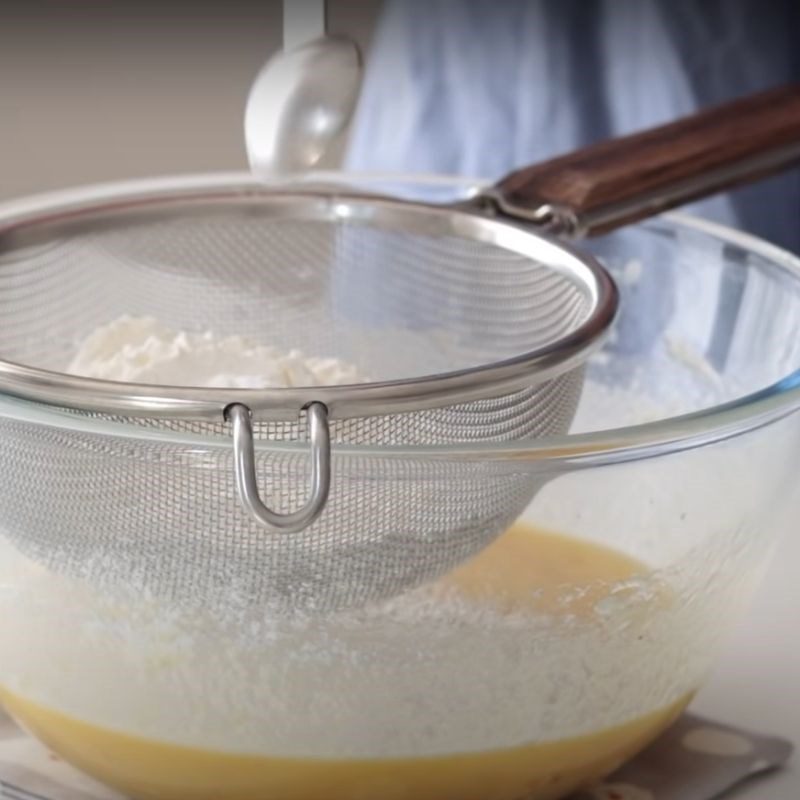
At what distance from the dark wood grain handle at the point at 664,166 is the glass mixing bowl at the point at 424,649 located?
22cm

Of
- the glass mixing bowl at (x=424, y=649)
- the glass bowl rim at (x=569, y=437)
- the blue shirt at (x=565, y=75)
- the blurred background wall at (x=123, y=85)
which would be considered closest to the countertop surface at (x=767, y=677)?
the glass mixing bowl at (x=424, y=649)

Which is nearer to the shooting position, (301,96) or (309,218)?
(301,96)

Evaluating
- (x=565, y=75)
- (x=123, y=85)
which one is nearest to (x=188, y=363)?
(x=565, y=75)

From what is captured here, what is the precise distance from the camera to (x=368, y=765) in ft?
1.97

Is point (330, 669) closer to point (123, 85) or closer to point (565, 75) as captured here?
point (565, 75)

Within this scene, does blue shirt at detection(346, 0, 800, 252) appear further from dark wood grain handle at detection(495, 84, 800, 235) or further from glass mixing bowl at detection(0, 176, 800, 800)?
glass mixing bowl at detection(0, 176, 800, 800)

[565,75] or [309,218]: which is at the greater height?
[565,75]

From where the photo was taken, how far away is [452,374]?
2.09 ft

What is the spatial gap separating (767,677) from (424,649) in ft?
0.83

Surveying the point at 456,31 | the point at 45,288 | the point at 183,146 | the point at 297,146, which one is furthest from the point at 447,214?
the point at 183,146

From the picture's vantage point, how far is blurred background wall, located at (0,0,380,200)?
7.22 feet

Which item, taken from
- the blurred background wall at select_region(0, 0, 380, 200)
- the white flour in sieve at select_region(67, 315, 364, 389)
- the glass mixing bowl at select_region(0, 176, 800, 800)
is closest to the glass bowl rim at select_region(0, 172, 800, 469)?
the glass mixing bowl at select_region(0, 176, 800, 800)

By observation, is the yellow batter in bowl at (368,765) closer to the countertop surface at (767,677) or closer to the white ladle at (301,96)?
the countertop surface at (767,677)

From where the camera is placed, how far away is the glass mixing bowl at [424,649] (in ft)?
1.92
